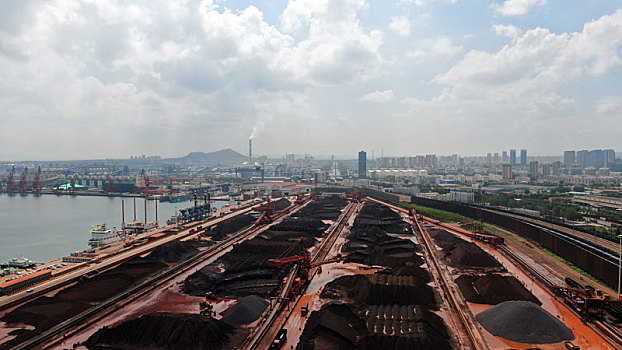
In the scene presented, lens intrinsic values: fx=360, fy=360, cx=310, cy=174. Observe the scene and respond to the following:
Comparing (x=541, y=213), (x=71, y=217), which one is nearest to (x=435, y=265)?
(x=541, y=213)

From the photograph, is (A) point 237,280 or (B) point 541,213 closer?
(A) point 237,280

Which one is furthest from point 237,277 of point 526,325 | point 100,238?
point 100,238

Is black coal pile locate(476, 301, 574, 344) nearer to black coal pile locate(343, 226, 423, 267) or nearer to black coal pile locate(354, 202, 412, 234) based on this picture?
black coal pile locate(343, 226, 423, 267)

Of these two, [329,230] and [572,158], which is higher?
[572,158]

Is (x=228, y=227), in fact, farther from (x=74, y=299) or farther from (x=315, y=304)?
(x=315, y=304)

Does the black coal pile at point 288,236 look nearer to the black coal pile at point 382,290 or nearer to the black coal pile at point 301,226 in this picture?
the black coal pile at point 301,226

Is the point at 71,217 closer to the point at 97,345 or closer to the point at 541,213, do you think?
the point at 97,345

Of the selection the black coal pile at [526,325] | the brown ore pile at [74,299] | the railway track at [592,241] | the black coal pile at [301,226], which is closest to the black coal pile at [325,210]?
the black coal pile at [301,226]
